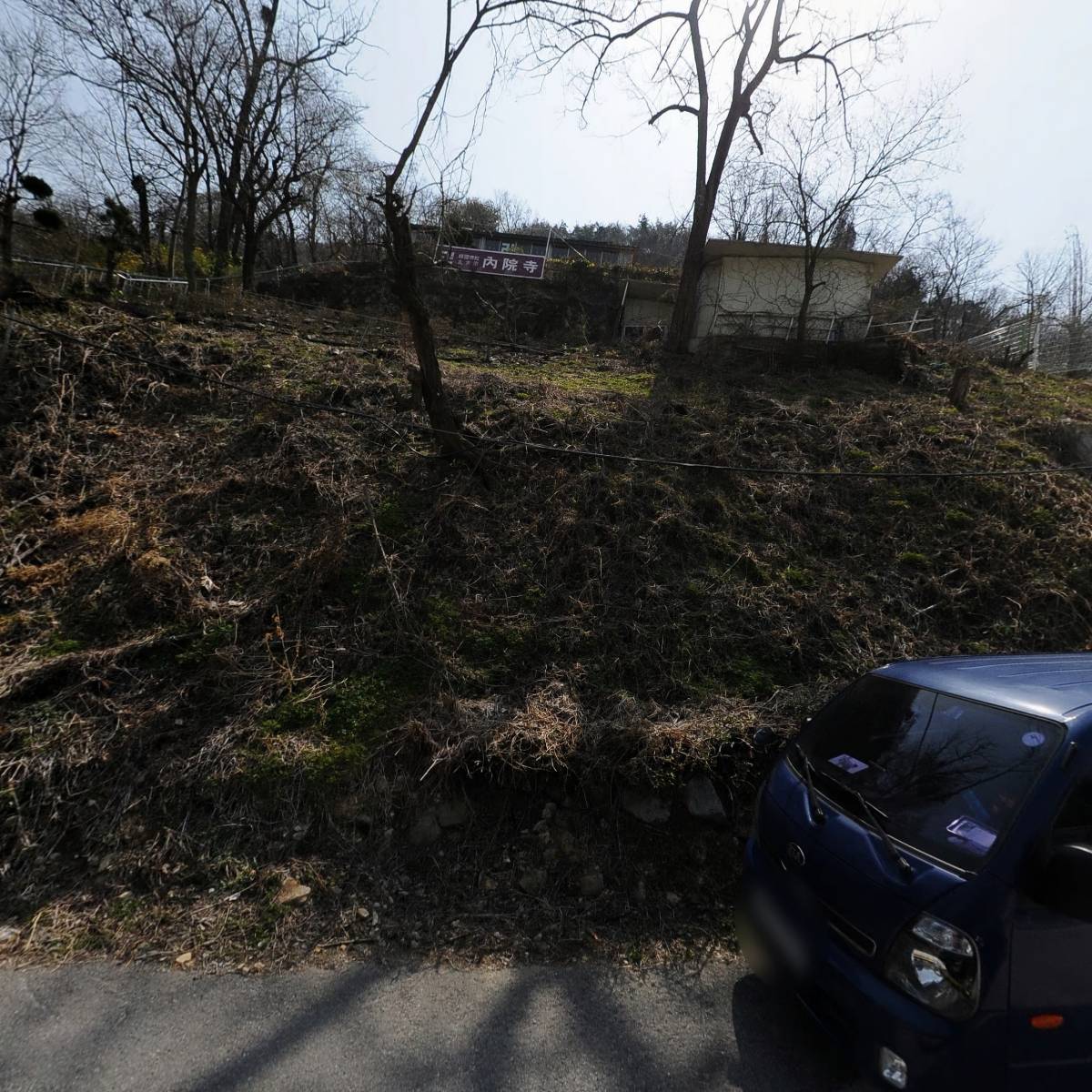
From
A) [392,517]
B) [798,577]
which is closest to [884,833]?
[798,577]

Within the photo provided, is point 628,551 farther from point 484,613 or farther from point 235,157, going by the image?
point 235,157

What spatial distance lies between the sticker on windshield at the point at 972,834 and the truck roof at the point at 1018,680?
524 millimetres

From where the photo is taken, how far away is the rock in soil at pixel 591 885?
3459mm

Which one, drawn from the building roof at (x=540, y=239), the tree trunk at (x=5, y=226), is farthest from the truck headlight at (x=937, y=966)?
the building roof at (x=540, y=239)

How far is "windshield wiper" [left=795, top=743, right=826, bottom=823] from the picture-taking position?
8.37 feet

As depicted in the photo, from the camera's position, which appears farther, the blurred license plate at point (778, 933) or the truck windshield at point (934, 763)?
the blurred license plate at point (778, 933)

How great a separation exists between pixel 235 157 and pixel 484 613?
19927 millimetres

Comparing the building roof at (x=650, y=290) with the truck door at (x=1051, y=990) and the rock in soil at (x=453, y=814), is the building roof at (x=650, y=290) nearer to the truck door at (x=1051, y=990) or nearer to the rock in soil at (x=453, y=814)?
the rock in soil at (x=453, y=814)

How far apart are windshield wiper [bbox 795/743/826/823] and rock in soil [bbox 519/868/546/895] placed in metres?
1.66

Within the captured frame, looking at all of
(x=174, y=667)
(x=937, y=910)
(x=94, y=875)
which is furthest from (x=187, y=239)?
(x=937, y=910)

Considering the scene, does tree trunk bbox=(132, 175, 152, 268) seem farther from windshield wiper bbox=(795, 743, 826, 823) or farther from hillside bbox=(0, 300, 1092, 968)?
windshield wiper bbox=(795, 743, 826, 823)

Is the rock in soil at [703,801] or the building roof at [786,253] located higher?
the building roof at [786,253]

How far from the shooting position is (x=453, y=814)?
3.81 m

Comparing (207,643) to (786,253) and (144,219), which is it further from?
(144,219)
